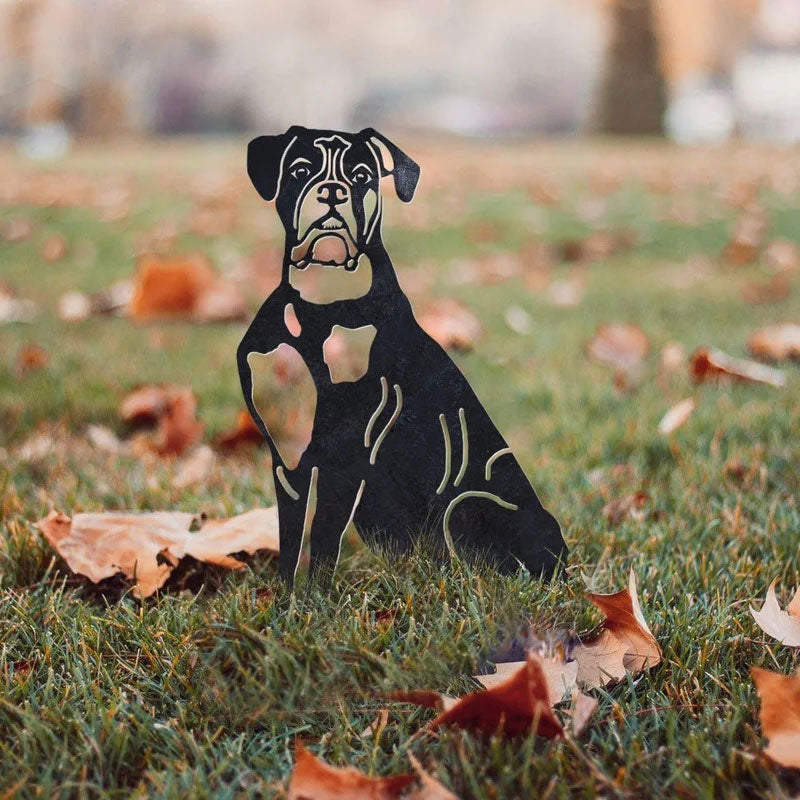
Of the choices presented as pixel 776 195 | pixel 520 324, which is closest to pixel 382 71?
pixel 776 195

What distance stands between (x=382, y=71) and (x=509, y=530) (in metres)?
26.4

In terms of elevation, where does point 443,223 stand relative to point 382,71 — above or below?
below

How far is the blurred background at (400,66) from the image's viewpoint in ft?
68.9

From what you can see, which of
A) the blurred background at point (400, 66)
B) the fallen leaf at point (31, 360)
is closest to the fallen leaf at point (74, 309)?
the fallen leaf at point (31, 360)

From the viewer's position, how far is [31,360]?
3.51 metres

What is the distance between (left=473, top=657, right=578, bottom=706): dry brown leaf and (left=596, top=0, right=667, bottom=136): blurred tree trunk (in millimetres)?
18209

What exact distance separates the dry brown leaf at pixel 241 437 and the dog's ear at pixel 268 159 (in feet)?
3.85

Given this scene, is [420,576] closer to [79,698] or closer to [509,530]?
[509,530]

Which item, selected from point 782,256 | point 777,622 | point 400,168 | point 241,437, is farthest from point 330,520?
point 782,256

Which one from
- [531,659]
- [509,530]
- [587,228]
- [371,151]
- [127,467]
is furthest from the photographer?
[587,228]

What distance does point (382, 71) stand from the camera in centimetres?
2647

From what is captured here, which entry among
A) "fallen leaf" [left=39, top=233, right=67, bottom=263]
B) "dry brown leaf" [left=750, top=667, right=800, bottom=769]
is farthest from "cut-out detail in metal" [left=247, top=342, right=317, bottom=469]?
"fallen leaf" [left=39, top=233, right=67, bottom=263]

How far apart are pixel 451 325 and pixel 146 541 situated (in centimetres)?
209

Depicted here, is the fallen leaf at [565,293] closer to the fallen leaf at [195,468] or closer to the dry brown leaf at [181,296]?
the dry brown leaf at [181,296]
